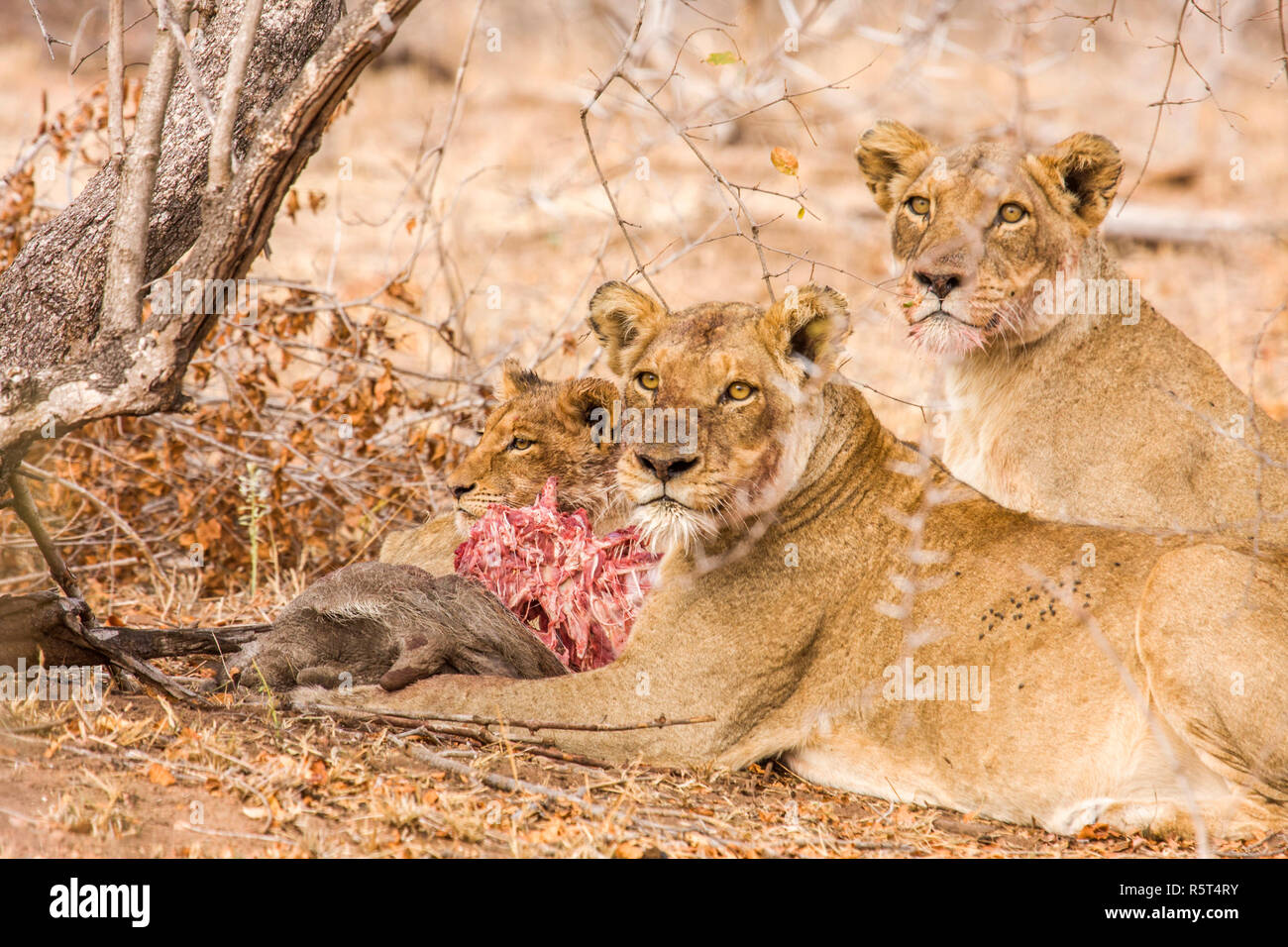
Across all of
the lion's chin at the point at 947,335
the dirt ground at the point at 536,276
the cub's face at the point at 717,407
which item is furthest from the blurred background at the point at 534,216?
the cub's face at the point at 717,407

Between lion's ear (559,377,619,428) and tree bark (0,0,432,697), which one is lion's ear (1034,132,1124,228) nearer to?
lion's ear (559,377,619,428)

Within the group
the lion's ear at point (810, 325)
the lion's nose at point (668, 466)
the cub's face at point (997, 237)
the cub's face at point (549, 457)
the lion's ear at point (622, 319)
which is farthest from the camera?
the cub's face at point (549, 457)

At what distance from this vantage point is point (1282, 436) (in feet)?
19.0

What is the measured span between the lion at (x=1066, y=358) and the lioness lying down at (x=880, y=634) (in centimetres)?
89

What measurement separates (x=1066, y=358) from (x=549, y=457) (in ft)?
7.39

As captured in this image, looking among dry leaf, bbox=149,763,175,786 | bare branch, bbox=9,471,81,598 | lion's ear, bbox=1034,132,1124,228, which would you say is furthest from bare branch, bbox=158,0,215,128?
lion's ear, bbox=1034,132,1124,228

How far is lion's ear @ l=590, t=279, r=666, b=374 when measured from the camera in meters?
5.00

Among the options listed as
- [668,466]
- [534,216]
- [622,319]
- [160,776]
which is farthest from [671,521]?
[534,216]

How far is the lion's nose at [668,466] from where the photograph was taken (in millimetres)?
4387

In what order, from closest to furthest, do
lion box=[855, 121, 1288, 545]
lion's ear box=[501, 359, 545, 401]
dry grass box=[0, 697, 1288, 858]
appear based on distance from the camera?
dry grass box=[0, 697, 1288, 858]
lion box=[855, 121, 1288, 545]
lion's ear box=[501, 359, 545, 401]

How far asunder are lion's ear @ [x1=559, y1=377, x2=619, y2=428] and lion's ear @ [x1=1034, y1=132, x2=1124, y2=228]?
210 cm

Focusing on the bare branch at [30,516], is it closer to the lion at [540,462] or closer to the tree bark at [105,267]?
the tree bark at [105,267]

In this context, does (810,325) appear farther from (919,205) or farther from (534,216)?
(534,216)

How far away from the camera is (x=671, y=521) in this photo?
4477mm
